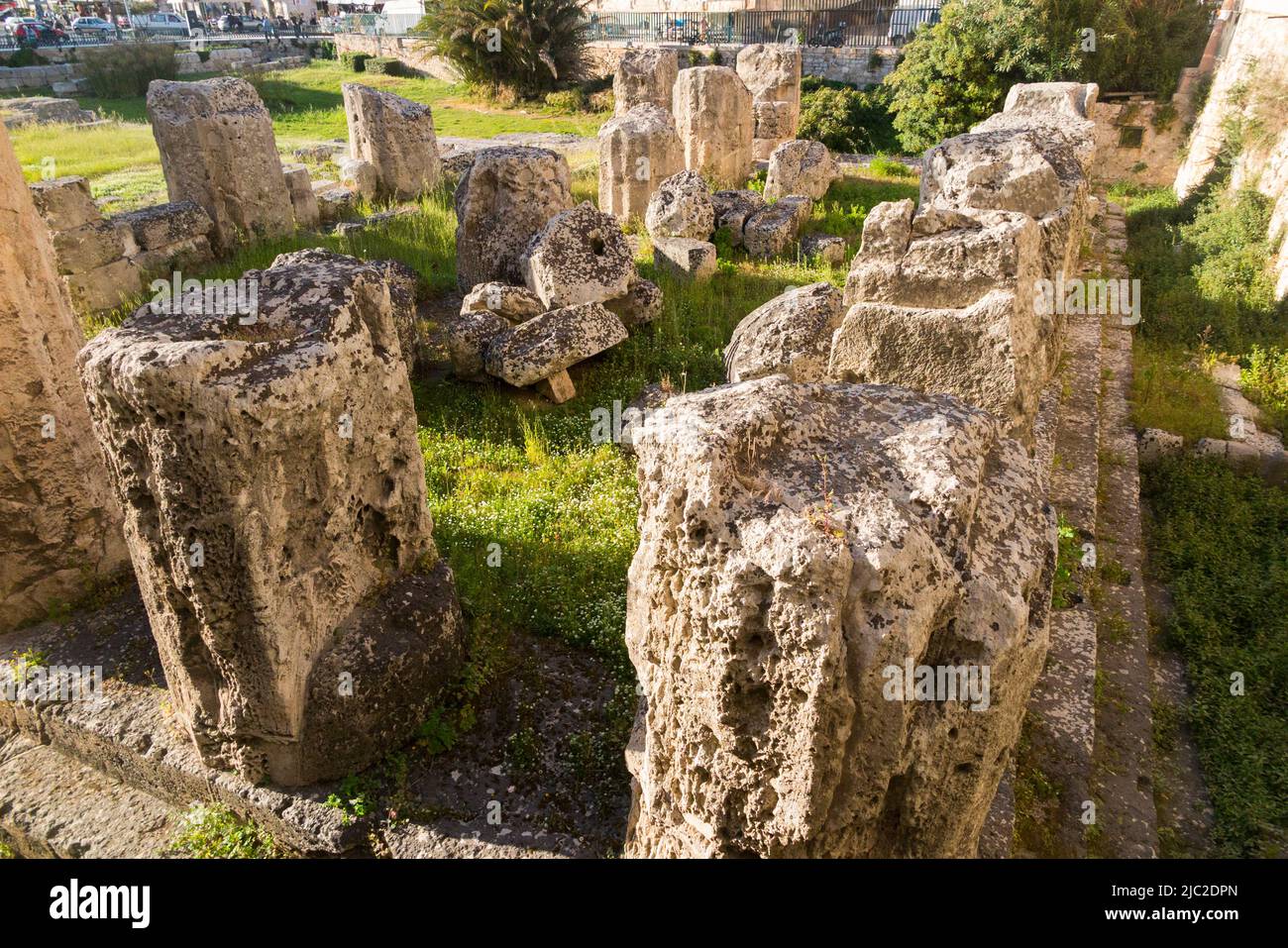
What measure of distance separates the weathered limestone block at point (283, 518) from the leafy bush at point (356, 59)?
99.9 feet

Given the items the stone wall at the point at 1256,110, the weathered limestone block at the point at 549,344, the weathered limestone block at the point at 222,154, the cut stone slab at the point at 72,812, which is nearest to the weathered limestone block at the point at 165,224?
the weathered limestone block at the point at 222,154

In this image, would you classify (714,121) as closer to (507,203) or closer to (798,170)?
(798,170)

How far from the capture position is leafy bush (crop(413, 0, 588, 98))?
935 inches

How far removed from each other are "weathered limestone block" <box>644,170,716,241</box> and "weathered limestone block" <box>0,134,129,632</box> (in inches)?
288

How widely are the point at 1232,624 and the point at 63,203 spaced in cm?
1164

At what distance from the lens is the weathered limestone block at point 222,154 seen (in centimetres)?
1087

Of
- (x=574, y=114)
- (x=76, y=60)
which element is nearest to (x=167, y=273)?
(x=574, y=114)

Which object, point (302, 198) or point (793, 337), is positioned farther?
point (302, 198)

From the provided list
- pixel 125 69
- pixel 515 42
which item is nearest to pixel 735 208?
pixel 515 42

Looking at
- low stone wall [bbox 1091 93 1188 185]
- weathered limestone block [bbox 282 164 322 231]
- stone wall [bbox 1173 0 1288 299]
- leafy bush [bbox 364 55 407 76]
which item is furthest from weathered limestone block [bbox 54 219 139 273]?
leafy bush [bbox 364 55 407 76]

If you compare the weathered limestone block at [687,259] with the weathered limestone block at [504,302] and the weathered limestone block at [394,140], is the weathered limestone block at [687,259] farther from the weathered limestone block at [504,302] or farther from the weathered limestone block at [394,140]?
the weathered limestone block at [394,140]

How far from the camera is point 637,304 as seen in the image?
28.1ft

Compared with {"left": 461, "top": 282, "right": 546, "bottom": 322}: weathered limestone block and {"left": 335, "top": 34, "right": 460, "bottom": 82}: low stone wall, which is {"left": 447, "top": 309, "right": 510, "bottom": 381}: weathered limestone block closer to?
{"left": 461, "top": 282, "right": 546, "bottom": 322}: weathered limestone block

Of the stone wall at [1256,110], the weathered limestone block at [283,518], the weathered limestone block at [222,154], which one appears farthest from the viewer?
the weathered limestone block at [222,154]
